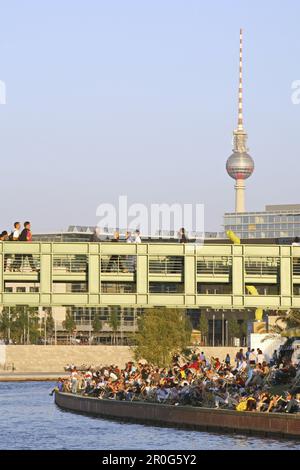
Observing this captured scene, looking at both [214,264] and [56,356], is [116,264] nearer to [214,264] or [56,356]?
[214,264]

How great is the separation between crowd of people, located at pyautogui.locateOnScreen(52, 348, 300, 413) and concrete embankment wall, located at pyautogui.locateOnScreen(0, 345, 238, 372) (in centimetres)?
9941

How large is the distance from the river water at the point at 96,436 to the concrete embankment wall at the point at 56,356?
3609 inches

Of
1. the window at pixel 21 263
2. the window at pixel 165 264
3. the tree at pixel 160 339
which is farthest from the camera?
the tree at pixel 160 339

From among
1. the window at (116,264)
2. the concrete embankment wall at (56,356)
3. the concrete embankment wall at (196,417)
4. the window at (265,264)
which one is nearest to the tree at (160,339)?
the concrete embankment wall at (56,356)

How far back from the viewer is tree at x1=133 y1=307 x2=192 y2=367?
5418 inches

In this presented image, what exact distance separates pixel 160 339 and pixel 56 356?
4656cm

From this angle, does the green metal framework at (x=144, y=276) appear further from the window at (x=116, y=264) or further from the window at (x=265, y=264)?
the window at (x=265, y=264)

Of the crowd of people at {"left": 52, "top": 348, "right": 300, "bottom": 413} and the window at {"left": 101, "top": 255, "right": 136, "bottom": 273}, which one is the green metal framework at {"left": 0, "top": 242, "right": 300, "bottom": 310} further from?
the crowd of people at {"left": 52, "top": 348, "right": 300, "bottom": 413}

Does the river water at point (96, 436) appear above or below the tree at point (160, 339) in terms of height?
below

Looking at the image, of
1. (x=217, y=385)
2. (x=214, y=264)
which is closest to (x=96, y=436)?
(x=217, y=385)

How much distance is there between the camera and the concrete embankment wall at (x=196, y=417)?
6222 cm

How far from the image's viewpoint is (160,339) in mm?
141625

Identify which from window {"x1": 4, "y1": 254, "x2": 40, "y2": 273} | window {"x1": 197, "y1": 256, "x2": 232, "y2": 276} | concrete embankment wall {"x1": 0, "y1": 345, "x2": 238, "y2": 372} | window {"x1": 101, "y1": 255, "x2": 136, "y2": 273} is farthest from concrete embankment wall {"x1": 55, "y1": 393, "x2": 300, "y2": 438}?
concrete embankment wall {"x1": 0, "y1": 345, "x2": 238, "y2": 372}
